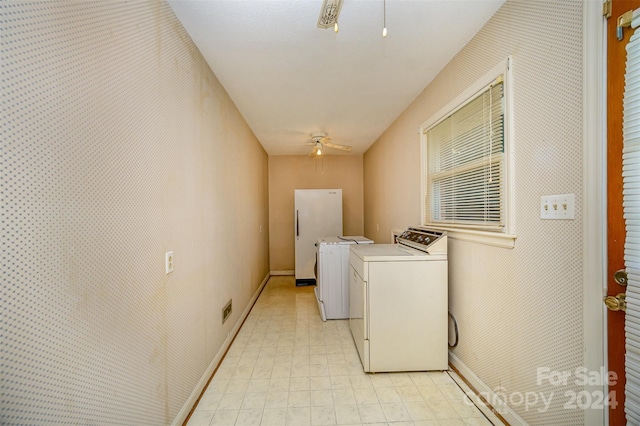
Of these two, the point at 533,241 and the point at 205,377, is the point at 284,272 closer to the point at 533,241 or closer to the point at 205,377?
the point at 205,377

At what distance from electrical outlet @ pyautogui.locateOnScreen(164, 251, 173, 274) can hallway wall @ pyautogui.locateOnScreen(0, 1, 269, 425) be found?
0.03 metres

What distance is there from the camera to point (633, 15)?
866mm

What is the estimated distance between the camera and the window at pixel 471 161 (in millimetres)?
1469

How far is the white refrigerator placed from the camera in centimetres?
441

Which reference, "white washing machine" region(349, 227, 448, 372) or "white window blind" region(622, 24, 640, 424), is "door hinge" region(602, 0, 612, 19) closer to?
"white window blind" region(622, 24, 640, 424)

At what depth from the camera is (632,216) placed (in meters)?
0.88

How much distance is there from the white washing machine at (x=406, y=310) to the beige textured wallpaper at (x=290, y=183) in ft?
10.5

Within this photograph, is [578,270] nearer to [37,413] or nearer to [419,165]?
[419,165]

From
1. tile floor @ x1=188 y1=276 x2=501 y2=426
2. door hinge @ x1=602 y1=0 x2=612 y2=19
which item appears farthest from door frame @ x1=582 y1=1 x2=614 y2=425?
tile floor @ x1=188 y1=276 x2=501 y2=426

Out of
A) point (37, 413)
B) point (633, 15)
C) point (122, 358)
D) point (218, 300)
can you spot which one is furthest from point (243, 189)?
point (633, 15)

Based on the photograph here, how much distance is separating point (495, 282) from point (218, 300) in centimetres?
200

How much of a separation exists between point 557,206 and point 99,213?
6.21ft

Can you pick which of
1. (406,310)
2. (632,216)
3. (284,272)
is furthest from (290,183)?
(632,216)

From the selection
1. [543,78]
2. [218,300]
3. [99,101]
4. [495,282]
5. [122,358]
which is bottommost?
[218,300]
